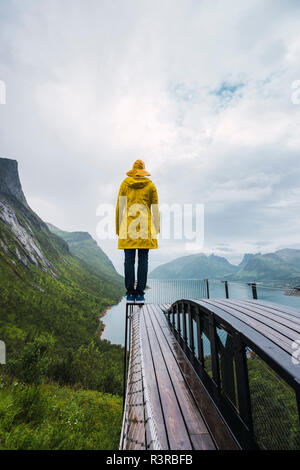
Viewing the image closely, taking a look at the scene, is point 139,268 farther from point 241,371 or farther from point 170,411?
point 241,371

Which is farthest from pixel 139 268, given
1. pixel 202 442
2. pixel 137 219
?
pixel 202 442

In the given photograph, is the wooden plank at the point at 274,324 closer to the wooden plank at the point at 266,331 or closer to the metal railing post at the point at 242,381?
the wooden plank at the point at 266,331

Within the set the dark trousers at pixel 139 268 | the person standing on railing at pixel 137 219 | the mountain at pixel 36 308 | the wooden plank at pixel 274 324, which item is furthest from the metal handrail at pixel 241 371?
the mountain at pixel 36 308

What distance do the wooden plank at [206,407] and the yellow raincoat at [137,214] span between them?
2.21 metres

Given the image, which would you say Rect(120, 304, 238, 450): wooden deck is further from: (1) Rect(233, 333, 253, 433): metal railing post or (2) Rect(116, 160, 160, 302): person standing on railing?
(2) Rect(116, 160, 160, 302): person standing on railing

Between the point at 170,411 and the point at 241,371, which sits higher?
the point at 241,371

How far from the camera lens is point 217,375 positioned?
2.45m

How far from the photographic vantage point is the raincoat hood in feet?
11.1

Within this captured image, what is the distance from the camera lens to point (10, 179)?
9119cm

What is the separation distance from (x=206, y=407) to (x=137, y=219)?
2829 mm

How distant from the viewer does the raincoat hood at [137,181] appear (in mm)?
3395
